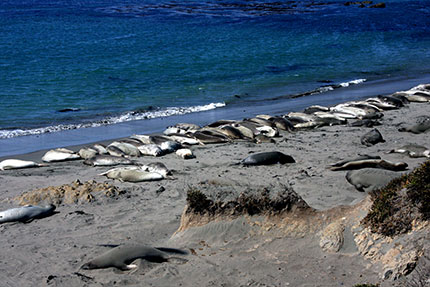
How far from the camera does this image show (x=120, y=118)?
15891 mm

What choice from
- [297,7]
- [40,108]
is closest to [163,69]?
[40,108]

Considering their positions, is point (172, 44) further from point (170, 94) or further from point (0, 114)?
point (0, 114)

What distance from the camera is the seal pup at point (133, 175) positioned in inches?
337

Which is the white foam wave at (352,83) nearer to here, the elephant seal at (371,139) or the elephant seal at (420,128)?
the elephant seal at (420,128)

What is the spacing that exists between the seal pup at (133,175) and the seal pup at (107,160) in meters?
0.89

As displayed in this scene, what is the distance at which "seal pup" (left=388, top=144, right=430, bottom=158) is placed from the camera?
918cm

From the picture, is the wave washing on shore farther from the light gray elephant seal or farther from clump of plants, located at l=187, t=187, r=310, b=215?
the light gray elephant seal

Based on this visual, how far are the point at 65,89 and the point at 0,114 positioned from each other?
13.7ft

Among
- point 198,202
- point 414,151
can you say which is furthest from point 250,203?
point 414,151

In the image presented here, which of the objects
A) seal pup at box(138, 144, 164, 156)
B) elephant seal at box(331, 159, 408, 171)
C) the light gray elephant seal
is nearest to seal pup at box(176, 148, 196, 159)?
seal pup at box(138, 144, 164, 156)

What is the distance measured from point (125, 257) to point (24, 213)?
7.72 ft

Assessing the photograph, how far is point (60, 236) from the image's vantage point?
6.51 m

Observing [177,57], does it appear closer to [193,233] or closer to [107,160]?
[107,160]

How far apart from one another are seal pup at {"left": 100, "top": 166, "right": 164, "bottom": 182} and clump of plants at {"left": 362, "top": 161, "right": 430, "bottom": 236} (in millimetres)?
4064
